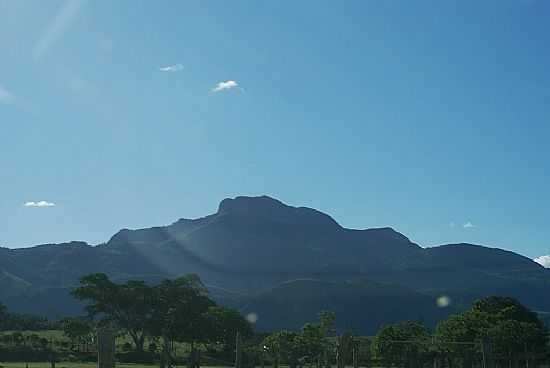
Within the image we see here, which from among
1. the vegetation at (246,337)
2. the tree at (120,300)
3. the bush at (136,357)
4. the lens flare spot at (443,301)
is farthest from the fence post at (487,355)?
the lens flare spot at (443,301)

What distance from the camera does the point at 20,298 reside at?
184500 millimetres

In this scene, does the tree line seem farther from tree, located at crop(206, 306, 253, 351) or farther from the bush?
the bush

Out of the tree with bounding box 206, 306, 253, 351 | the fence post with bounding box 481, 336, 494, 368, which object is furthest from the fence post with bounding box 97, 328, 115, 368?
the tree with bounding box 206, 306, 253, 351

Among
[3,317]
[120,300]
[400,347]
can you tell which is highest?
[120,300]

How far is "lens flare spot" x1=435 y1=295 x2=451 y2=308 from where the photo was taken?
172 metres

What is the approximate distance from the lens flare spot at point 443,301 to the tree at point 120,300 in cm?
10733

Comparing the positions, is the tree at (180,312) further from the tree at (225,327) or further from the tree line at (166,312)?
the tree at (225,327)

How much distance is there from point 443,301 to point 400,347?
5527 inches

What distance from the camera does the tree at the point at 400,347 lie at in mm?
39062

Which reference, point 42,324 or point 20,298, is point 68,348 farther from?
point 20,298

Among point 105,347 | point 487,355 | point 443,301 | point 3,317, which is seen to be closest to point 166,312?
point 3,317

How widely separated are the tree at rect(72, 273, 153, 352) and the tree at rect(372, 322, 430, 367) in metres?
35.4

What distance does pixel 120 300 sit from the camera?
8125 cm

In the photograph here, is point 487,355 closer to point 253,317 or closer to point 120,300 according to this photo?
point 120,300
